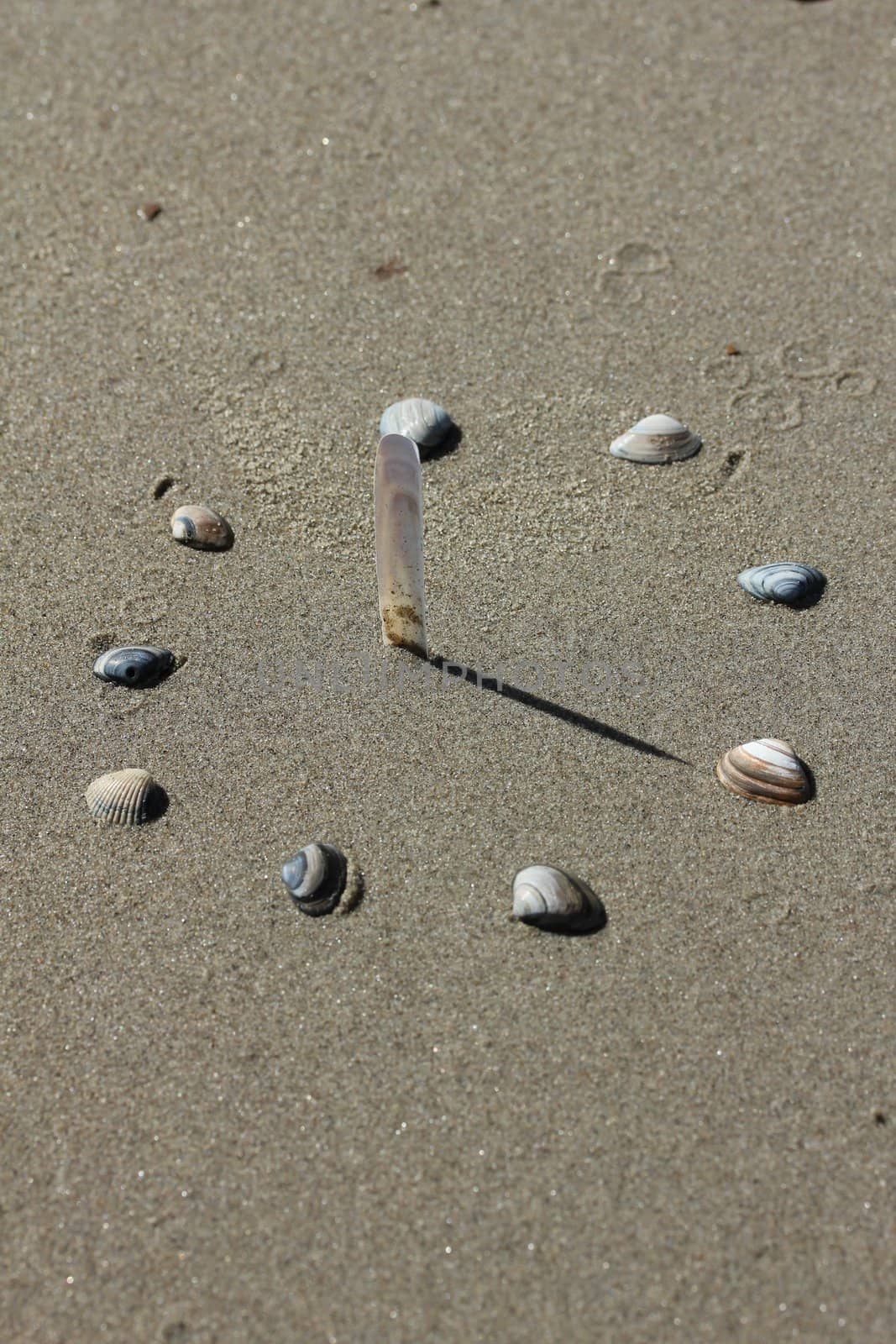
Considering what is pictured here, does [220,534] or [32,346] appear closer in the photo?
[220,534]

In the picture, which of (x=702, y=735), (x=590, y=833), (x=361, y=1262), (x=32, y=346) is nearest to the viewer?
(x=361, y=1262)

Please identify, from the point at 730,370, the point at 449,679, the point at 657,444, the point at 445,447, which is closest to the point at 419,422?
the point at 445,447

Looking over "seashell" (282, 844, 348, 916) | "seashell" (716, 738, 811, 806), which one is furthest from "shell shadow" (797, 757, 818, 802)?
"seashell" (282, 844, 348, 916)

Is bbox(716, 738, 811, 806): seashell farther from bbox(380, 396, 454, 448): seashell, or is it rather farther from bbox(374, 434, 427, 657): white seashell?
bbox(380, 396, 454, 448): seashell

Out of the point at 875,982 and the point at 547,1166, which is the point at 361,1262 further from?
the point at 875,982

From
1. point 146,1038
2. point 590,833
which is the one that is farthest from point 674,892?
point 146,1038

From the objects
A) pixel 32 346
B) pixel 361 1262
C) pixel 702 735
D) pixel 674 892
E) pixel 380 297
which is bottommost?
pixel 361 1262

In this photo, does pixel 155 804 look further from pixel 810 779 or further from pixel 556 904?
pixel 810 779
